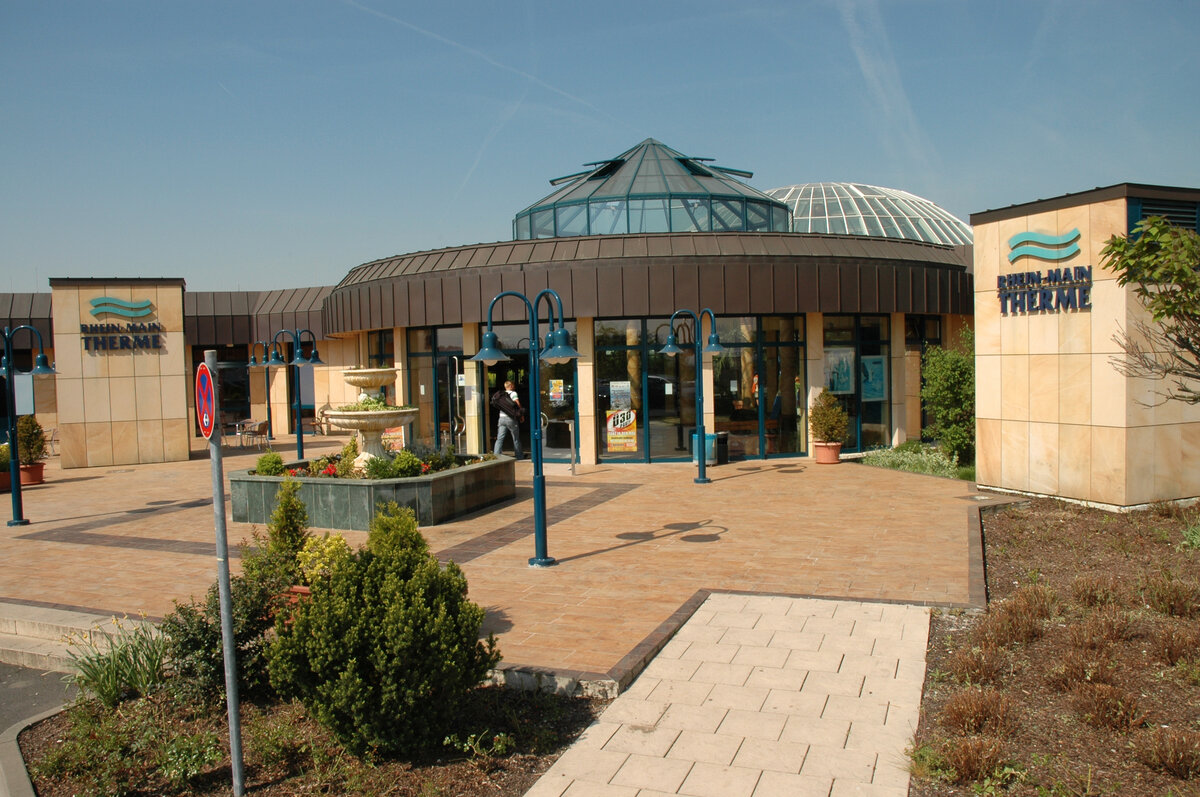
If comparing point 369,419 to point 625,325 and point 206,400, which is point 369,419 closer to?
point 625,325

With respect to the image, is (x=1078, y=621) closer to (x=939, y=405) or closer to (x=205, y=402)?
(x=205, y=402)

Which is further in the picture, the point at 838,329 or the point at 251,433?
the point at 251,433

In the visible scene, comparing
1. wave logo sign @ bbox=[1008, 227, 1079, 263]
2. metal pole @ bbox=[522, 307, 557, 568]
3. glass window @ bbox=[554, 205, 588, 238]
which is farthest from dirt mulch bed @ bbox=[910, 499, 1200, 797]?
glass window @ bbox=[554, 205, 588, 238]

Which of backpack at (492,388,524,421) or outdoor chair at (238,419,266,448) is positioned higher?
backpack at (492,388,524,421)

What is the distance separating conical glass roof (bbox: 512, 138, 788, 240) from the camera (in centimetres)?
2219

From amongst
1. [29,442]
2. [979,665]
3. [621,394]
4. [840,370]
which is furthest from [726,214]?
[979,665]

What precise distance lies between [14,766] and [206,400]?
2.87 m

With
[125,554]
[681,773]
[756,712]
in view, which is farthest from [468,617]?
[125,554]

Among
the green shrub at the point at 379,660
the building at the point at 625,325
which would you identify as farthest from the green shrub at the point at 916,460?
the green shrub at the point at 379,660

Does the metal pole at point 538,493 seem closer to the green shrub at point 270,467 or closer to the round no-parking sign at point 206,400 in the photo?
the round no-parking sign at point 206,400

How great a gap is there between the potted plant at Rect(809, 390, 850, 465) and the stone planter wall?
8.27m

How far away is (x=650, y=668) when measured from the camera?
6738 mm

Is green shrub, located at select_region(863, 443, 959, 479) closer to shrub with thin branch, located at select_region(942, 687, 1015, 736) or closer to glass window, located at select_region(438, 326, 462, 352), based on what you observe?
glass window, located at select_region(438, 326, 462, 352)

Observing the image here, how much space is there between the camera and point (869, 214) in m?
32.1
